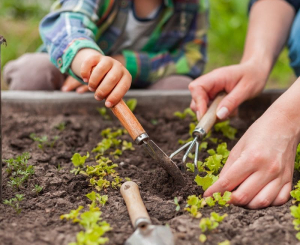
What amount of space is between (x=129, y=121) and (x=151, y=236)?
0.49 metres

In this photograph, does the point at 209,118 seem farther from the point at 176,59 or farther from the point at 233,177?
the point at 176,59

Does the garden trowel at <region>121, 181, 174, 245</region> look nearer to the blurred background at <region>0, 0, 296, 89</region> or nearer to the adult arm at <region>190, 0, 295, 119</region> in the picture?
the adult arm at <region>190, 0, 295, 119</region>

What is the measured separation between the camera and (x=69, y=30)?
7.47 ft

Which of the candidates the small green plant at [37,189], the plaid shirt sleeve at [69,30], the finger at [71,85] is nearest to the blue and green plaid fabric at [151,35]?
the plaid shirt sleeve at [69,30]

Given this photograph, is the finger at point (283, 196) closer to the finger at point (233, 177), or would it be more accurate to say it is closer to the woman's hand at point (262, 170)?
the woman's hand at point (262, 170)

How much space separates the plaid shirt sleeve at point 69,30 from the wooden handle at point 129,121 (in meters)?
0.44

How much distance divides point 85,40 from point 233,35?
9.82 feet

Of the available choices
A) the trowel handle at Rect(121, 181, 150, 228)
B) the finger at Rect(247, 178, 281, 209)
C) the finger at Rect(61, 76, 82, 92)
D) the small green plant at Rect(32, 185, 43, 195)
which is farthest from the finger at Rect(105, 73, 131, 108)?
the finger at Rect(61, 76, 82, 92)

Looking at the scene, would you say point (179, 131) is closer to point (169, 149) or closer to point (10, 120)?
point (169, 149)

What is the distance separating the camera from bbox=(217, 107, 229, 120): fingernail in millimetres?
2043

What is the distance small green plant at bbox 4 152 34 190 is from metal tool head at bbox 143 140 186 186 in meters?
0.52

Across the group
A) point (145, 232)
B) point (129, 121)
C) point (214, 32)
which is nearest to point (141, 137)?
point (129, 121)

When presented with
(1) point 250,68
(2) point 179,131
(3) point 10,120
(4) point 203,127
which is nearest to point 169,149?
(2) point 179,131

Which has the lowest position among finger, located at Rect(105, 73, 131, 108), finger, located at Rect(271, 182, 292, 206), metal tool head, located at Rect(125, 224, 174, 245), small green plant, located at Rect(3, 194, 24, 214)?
finger, located at Rect(271, 182, 292, 206)
